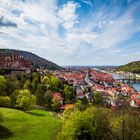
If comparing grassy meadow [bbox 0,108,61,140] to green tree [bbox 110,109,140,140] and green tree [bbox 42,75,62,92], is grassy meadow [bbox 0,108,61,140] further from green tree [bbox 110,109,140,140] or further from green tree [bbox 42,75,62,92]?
green tree [bbox 42,75,62,92]

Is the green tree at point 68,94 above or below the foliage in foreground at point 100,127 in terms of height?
below

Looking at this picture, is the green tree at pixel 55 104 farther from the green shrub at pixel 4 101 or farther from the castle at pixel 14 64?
the castle at pixel 14 64

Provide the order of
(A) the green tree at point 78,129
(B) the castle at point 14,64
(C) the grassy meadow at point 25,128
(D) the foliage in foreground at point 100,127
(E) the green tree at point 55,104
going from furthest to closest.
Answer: (B) the castle at point 14,64
(E) the green tree at point 55,104
(C) the grassy meadow at point 25,128
(A) the green tree at point 78,129
(D) the foliage in foreground at point 100,127

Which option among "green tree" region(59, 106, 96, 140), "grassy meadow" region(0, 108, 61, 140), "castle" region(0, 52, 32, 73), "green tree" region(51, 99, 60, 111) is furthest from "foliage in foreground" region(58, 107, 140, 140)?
"castle" region(0, 52, 32, 73)

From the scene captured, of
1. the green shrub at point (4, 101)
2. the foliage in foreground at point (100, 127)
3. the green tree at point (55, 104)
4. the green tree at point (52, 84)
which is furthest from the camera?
the green tree at point (52, 84)

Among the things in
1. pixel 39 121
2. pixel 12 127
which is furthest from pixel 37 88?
pixel 12 127

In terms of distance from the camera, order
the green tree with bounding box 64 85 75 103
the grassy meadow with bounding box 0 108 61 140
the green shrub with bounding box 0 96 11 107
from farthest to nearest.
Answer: the green tree with bounding box 64 85 75 103 → the green shrub with bounding box 0 96 11 107 → the grassy meadow with bounding box 0 108 61 140

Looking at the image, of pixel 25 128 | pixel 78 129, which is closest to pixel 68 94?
pixel 25 128

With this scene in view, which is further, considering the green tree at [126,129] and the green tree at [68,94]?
the green tree at [68,94]

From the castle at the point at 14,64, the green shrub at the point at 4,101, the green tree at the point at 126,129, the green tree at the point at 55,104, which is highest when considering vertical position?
the castle at the point at 14,64

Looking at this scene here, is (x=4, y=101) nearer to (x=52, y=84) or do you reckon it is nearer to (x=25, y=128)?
(x=25, y=128)

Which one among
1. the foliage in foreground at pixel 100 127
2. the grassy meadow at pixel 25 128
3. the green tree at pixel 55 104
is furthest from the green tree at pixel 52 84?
the foliage in foreground at pixel 100 127
